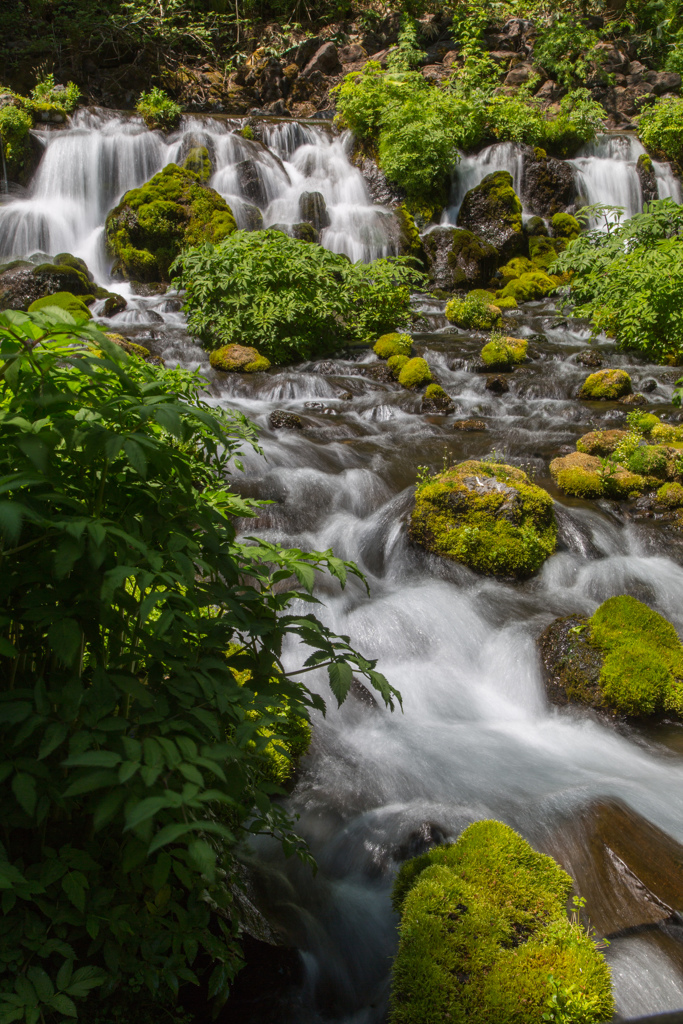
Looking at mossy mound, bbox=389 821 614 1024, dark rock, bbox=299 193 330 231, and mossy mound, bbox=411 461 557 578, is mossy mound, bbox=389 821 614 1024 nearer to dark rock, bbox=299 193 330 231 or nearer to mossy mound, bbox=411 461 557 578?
mossy mound, bbox=411 461 557 578

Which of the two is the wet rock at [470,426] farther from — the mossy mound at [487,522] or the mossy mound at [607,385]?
the mossy mound at [487,522]

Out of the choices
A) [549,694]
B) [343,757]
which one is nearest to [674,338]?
[549,694]

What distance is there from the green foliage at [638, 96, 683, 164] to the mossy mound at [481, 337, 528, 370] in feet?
45.6

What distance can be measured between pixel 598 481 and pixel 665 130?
1904 centimetres

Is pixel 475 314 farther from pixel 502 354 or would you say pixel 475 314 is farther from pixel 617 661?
pixel 617 661

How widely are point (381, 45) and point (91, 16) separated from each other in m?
11.3

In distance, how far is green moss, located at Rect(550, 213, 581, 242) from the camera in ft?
64.1

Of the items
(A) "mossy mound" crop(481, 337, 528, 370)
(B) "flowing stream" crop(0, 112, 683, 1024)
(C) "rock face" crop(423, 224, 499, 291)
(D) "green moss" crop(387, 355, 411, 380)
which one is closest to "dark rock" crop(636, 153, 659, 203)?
(C) "rock face" crop(423, 224, 499, 291)

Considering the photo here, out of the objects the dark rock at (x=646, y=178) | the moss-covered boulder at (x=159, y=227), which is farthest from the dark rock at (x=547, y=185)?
the moss-covered boulder at (x=159, y=227)

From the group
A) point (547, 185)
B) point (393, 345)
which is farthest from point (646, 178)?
point (393, 345)

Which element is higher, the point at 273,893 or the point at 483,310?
the point at 483,310

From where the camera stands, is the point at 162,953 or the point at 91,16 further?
the point at 91,16

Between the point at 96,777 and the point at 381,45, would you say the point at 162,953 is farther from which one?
the point at 381,45

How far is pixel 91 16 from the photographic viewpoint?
77.4 ft
